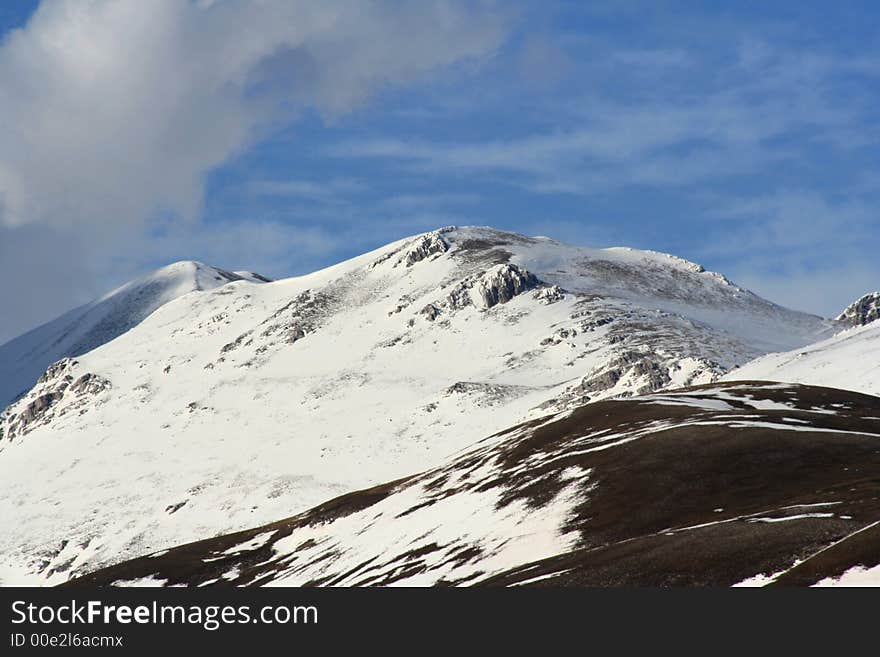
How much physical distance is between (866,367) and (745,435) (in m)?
97.1

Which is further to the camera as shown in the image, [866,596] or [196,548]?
[196,548]

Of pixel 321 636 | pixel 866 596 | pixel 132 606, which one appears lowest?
pixel 866 596

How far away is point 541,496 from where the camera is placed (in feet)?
345

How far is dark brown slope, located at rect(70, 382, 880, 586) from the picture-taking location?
63438 millimetres

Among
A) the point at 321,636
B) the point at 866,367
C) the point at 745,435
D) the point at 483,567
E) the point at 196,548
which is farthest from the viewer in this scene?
the point at 866,367

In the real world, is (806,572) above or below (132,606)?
below

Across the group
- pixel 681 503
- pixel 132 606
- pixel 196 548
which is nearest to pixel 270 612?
pixel 132 606

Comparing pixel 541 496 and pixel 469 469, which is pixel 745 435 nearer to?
pixel 541 496

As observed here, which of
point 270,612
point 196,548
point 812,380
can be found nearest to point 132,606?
point 270,612

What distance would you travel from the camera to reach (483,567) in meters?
85.6

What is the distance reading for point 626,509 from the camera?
9038cm

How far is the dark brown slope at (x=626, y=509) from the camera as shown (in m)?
63.4

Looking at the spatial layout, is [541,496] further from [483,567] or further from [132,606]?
[132,606]

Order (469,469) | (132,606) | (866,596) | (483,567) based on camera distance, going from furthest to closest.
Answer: (469,469) → (483,567) → (132,606) → (866,596)
